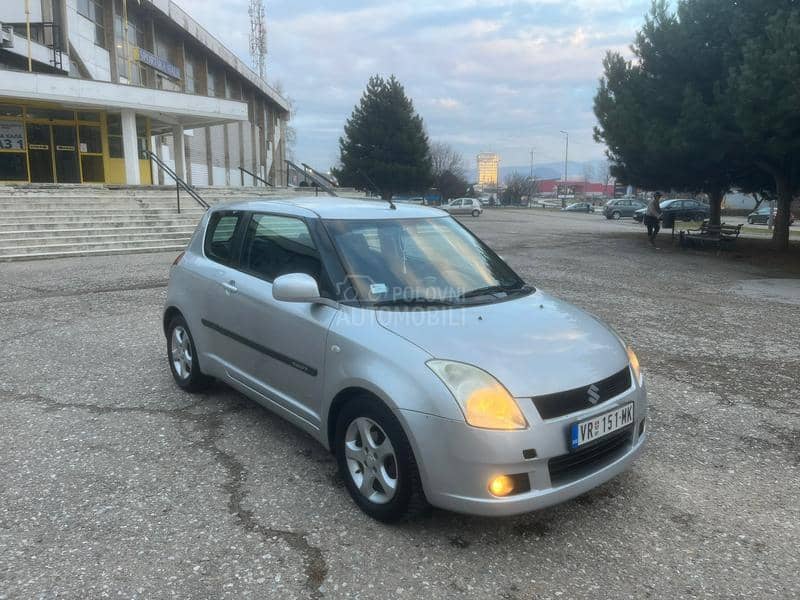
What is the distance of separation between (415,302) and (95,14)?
30.7m

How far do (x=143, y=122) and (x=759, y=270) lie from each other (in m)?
24.5

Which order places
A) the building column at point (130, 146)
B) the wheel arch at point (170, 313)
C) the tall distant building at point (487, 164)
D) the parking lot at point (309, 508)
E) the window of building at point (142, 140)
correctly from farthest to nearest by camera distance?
the tall distant building at point (487, 164) < the window of building at point (142, 140) < the building column at point (130, 146) < the wheel arch at point (170, 313) < the parking lot at point (309, 508)

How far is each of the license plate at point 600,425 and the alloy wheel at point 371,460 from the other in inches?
34.1

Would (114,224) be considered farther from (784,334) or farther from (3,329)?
(784,334)

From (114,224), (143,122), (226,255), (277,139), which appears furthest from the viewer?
(277,139)

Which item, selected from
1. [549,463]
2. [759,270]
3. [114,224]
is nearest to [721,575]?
[549,463]

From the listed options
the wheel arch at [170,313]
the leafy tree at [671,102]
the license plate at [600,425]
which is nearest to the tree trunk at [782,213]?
the leafy tree at [671,102]

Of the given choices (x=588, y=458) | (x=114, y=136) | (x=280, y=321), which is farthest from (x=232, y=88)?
(x=588, y=458)

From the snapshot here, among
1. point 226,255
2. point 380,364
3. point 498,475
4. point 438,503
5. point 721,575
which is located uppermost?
point 226,255

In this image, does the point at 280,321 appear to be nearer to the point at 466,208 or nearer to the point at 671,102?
the point at 671,102

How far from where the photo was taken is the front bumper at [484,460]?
8.89ft

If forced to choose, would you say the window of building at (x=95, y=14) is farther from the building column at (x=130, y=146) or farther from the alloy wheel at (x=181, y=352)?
the alloy wheel at (x=181, y=352)

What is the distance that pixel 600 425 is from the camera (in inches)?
116

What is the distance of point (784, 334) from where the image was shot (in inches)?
288
